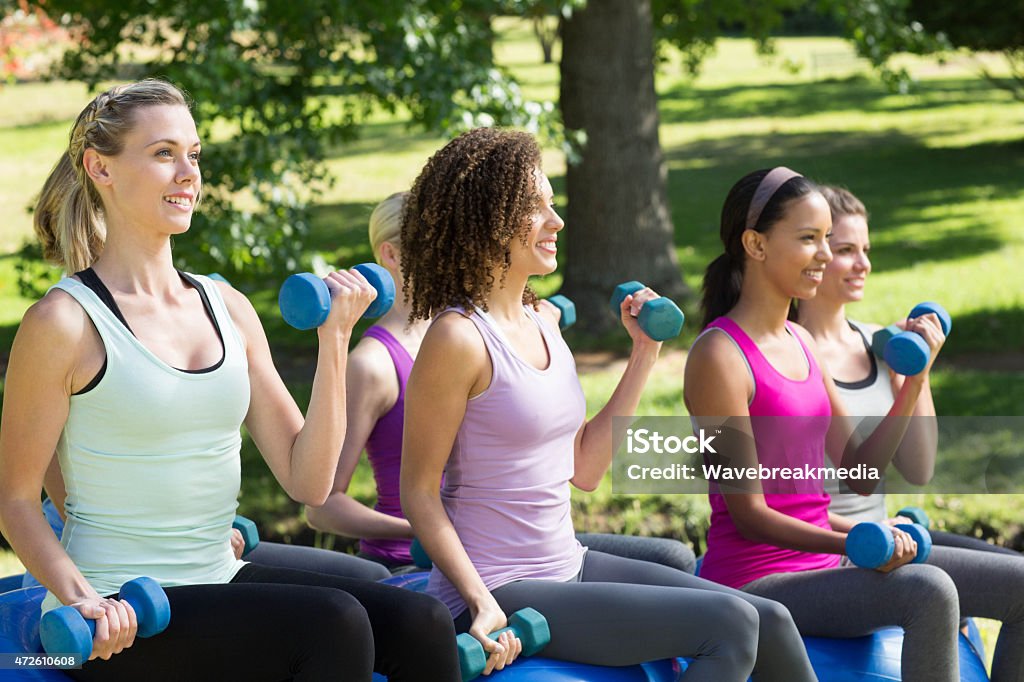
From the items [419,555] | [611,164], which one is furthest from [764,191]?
[611,164]

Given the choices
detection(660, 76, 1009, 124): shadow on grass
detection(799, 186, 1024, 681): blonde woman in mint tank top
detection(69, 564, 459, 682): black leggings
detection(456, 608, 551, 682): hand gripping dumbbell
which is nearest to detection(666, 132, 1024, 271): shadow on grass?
detection(660, 76, 1009, 124): shadow on grass

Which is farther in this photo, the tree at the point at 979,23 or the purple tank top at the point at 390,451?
the tree at the point at 979,23

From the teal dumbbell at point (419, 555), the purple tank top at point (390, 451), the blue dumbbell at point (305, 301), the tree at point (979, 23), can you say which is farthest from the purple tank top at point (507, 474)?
the tree at point (979, 23)

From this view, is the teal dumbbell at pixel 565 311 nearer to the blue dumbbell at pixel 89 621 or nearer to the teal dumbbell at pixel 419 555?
the teal dumbbell at pixel 419 555

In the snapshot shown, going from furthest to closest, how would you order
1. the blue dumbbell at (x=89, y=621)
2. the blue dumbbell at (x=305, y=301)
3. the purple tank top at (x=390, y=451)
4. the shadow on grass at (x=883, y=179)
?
the shadow on grass at (x=883, y=179), the purple tank top at (x=390, y=451), the blue dumbbell at (x=305, y=301), the blue dumbbell at (x=89, y=621)

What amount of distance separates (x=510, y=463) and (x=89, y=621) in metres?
1.09

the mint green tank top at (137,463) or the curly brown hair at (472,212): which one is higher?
the curly brown hair at (472,212)

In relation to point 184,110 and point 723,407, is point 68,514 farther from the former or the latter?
point 723,407

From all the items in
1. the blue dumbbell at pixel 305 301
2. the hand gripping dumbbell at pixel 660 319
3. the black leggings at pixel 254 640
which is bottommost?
the black leggings at pixel 254 640

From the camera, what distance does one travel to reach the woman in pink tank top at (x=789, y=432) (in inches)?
131

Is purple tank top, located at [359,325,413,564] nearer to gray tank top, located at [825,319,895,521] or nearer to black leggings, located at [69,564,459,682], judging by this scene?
black leggings, located at [69,564,459,682]

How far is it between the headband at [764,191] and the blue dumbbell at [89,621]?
2073mm

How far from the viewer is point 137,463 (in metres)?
2.73

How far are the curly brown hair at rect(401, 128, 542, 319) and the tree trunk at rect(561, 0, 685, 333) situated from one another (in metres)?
6.44
